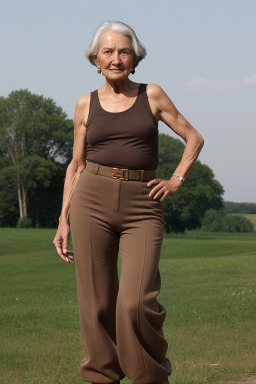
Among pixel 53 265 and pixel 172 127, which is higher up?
pixel 172 127

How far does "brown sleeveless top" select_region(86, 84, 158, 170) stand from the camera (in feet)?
15.4

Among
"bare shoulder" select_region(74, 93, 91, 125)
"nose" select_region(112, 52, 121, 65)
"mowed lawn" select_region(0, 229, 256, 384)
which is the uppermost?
"nose" select_region(112, 52, 121, 65)

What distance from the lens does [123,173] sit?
15.4 ft

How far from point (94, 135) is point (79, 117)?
10.8 inches

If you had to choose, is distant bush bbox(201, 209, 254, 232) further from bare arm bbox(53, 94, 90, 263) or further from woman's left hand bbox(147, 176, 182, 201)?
woman's left hand bbox(147, 176, 182, 201)

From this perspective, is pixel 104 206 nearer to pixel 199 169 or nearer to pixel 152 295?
pixel 152 295

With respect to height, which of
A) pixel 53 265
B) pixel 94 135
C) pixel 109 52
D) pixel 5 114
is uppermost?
pixel 5 114

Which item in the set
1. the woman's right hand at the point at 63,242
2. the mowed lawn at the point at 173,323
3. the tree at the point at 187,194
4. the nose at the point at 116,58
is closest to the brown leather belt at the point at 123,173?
the woman's right hand at the point at 63,242

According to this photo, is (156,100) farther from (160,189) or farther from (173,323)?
(173,323)

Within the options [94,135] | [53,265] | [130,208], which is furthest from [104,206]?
[53,265]

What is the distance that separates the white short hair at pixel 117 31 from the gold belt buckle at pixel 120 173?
30.5 inches

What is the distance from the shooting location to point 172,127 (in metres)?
4.85

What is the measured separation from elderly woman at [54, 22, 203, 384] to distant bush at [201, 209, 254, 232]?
2445 inches

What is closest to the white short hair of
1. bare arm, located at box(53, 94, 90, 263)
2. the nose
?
the nose
